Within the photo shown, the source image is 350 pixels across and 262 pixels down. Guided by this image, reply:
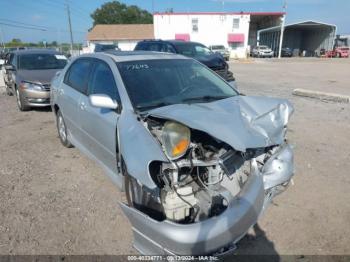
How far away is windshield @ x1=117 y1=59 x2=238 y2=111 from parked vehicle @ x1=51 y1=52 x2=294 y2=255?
1cm

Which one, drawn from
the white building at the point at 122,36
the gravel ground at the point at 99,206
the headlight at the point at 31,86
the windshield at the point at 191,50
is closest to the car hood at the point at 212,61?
the windshield at the point at 191,50

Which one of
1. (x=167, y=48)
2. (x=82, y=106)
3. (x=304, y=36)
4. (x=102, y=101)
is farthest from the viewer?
(x=304, y=36)

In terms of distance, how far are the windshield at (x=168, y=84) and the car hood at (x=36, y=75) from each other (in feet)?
17.0

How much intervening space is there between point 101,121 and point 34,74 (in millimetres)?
5842

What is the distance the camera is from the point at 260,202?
2467mm

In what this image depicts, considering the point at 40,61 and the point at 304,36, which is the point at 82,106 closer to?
the point at 40,61

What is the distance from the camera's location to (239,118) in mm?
2633

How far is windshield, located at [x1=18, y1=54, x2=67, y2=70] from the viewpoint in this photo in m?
8.73

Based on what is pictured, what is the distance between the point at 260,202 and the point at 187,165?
71cm

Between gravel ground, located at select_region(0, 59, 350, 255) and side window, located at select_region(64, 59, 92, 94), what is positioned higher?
side window, located at select_region(64, 59, 92, 94)

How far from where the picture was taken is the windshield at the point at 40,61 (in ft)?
28.7

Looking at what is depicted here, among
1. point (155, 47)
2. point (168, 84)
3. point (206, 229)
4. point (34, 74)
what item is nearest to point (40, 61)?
point (34, 74)

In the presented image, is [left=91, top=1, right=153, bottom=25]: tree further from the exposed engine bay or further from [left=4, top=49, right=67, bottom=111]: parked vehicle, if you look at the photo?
the exposed engine bay

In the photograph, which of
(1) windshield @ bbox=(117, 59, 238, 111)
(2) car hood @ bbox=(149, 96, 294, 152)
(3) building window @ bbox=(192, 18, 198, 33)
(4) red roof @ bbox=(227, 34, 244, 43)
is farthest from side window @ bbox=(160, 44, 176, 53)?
(4) red roof @ bbox=(227, 34, 244, 43)
